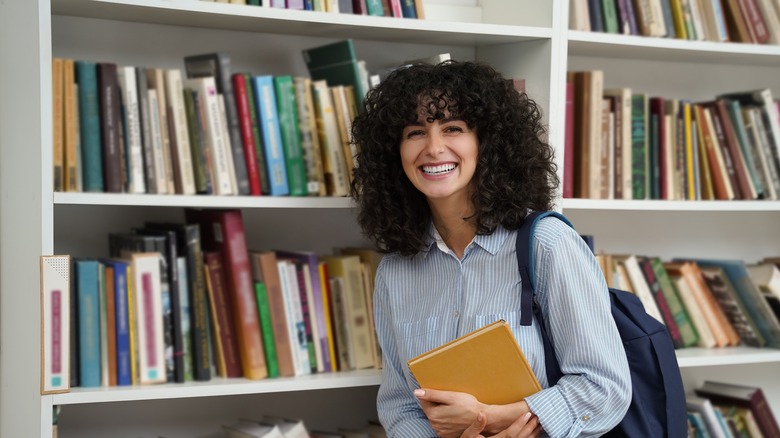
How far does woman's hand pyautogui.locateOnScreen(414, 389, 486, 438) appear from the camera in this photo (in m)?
1.55

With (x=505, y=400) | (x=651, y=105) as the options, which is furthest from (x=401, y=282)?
(x=651, y=105)

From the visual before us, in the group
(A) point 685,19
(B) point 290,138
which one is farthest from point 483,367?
(A) point 685,19

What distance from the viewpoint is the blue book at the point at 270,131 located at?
6.06ft

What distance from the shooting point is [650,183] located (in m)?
2.23

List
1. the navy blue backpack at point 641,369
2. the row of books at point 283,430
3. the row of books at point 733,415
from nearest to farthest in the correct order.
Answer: the navy blue backpack at point 641,369
the row of books at point 283,430
the row of books at point 733,415

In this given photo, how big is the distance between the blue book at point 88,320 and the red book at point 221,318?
0.22 m

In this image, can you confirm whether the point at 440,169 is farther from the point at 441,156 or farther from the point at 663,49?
the point at 663,49

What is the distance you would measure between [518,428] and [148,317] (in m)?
0.76

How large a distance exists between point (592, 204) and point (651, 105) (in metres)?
0.36

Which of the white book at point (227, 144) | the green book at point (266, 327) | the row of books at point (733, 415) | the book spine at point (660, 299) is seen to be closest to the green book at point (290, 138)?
the white book at point (227, 144)

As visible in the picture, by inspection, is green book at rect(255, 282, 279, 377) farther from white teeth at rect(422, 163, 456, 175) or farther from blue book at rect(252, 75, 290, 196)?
white teeth at rect(422, 163, 456, 175)

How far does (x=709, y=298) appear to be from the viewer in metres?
2.32

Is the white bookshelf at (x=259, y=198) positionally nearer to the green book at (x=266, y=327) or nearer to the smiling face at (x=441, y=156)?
the green book at (x=266, y=327)

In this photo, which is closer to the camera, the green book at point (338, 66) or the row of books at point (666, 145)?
the green book at point (338, 66)
